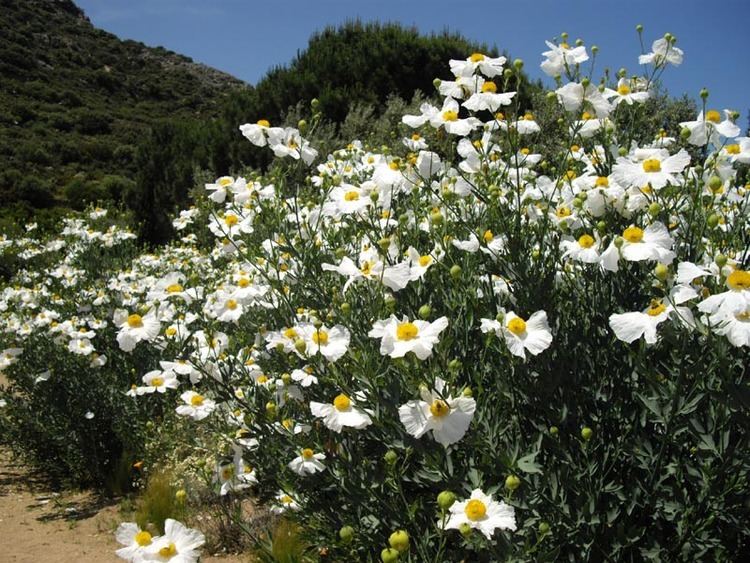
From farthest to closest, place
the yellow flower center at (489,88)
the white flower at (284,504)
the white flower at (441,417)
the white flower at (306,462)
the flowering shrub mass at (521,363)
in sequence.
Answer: the white flower at (284,504) → the yellow flower center at (489,88) → the white flower at (306,462) → the flowering shrub mass at (521,363) → the white flower at (441,417)

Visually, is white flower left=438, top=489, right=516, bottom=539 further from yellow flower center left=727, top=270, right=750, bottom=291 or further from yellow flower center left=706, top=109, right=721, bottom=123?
yellow flower center left=706, top=109, right=721, bottom=123

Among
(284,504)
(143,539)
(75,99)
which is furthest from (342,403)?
(75,99)

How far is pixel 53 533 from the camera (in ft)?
14.0

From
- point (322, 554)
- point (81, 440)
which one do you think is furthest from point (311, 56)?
point (322, 554)

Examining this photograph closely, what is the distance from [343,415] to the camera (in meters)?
2.13

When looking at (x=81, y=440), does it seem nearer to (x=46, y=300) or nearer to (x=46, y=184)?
(x=46, y=300)

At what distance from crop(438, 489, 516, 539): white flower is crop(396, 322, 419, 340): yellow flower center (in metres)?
0.48

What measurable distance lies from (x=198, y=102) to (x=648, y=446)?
1662 inches

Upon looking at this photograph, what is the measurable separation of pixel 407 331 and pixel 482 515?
1.83 feet

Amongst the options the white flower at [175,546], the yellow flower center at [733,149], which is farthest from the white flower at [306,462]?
the yellow flower center at [733,149]

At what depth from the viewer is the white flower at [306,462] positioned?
2.41 m

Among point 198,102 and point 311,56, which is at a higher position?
point 198,102

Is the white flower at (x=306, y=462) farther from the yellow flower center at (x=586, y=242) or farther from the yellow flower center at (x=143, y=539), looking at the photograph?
the yellow flower center at (x=586, y=242)

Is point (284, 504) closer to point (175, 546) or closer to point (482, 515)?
point (175, 546)
